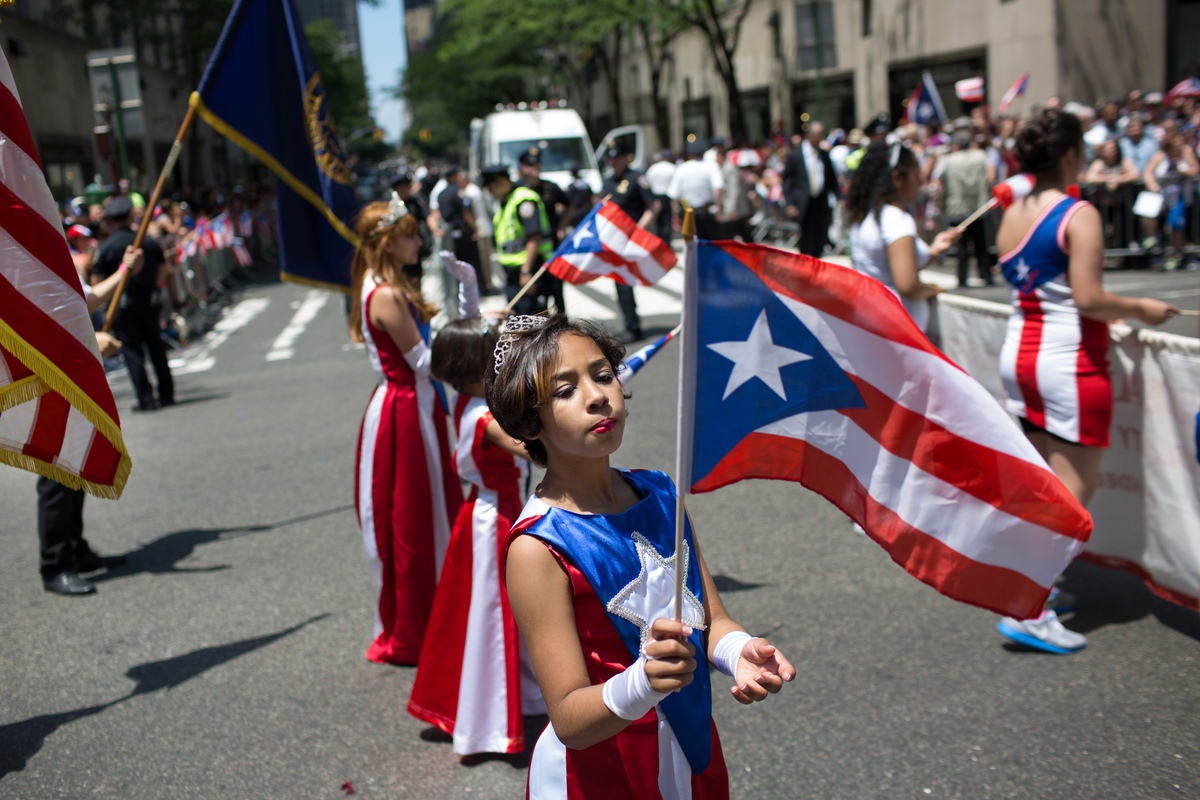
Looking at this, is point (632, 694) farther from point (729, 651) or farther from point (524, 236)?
point (524, 236)

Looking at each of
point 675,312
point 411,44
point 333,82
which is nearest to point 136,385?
point 675,312

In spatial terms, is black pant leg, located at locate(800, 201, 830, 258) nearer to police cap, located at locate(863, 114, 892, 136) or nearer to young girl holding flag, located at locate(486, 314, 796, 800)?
police cap, located at locate(863, 114, 892, 136)

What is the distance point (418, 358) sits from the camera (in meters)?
4.12

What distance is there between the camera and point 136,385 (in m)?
9.82

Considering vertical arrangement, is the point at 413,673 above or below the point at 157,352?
below

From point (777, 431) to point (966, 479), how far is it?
53 centimetres

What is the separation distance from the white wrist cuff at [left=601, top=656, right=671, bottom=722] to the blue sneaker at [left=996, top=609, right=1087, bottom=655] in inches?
106

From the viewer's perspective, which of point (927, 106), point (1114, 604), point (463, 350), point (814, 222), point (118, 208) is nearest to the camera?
point (463, 350)

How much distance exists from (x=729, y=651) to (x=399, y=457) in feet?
8.24

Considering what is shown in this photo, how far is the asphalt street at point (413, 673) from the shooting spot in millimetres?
3264

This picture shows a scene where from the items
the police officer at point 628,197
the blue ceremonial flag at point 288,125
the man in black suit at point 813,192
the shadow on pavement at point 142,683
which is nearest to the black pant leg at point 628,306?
the police officer at point 628,197

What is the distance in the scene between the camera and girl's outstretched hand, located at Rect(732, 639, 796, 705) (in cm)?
171

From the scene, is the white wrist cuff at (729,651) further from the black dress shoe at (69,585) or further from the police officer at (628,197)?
the police officer at (628,197)

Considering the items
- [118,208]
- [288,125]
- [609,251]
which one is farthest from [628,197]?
[609,251]
